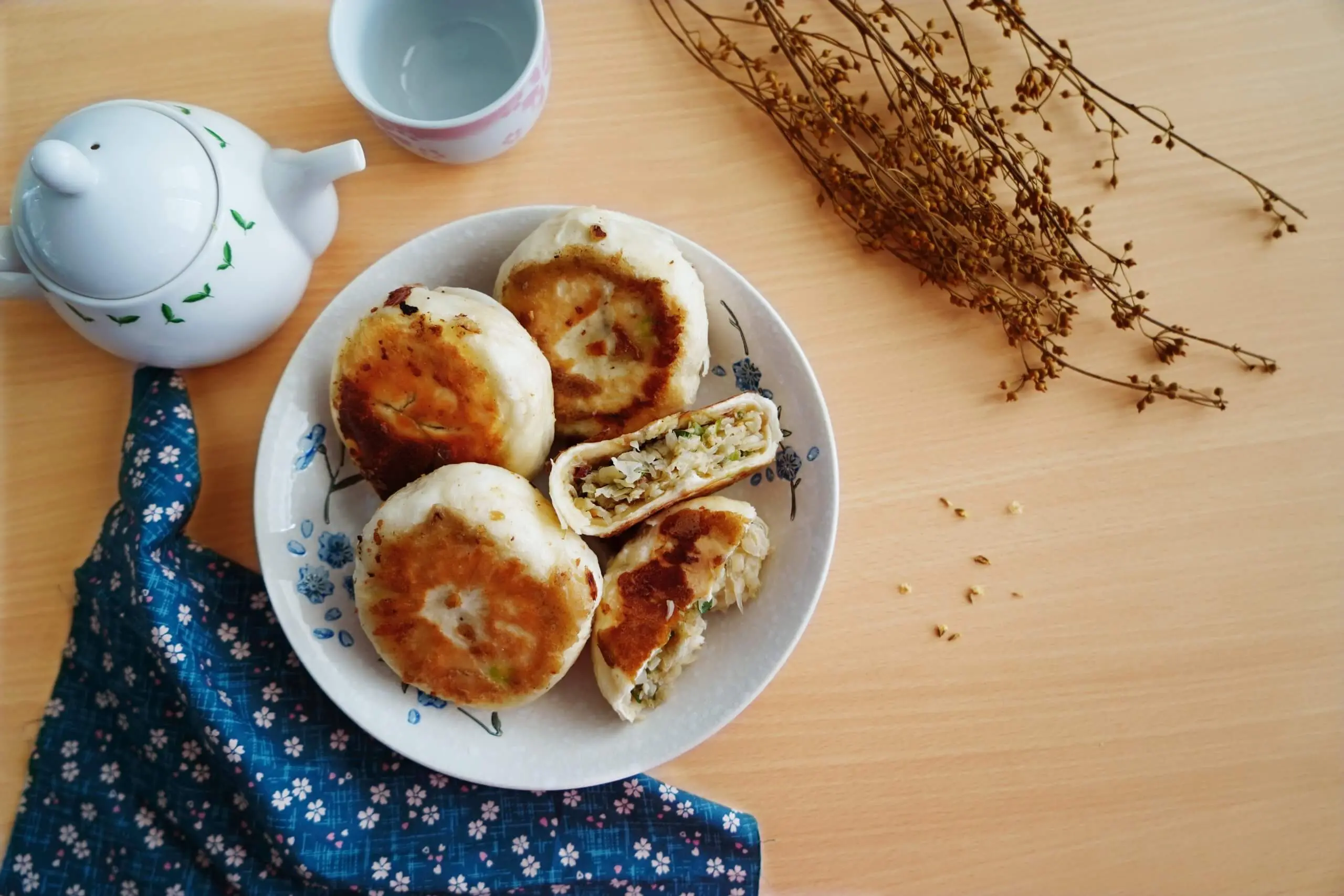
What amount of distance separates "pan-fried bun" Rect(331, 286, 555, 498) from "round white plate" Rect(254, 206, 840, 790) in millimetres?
90

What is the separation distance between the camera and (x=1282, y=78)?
1443mm

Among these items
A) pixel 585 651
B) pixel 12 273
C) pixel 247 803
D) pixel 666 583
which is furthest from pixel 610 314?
pixel 247 803

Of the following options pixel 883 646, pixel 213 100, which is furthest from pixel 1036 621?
pixel 213 100

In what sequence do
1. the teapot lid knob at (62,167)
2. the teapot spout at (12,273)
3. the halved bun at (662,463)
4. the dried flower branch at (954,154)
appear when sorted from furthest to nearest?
the dried flower branch at (954,154), the halved bun at (662,463), the teapot spout at (12,273), the teapot lid knob at (62,167)

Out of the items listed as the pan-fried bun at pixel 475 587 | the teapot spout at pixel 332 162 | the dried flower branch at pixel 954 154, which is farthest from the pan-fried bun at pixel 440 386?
the dried flower branch at pixel 954 154

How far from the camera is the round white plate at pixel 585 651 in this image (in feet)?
4.03

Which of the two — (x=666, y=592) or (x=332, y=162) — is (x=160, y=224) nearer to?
(x=332, y=162)

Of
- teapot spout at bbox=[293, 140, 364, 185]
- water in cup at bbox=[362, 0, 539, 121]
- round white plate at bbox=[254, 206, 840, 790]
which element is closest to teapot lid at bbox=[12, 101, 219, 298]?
teapot spout at bbox=[293, 140, 364, 185]

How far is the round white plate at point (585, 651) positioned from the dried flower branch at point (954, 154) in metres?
0.29

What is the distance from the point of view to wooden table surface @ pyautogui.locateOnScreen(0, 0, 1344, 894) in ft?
4.45

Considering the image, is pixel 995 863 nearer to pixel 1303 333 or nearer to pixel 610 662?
pixel 610 662

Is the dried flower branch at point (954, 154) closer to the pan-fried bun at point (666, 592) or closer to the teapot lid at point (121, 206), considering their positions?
the pan-fried bun at point (666, 592)

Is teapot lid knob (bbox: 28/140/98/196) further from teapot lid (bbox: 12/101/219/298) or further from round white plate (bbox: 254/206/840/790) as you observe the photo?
round white plate (bbox: 254/206/840/790)

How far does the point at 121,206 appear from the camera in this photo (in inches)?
41.7
